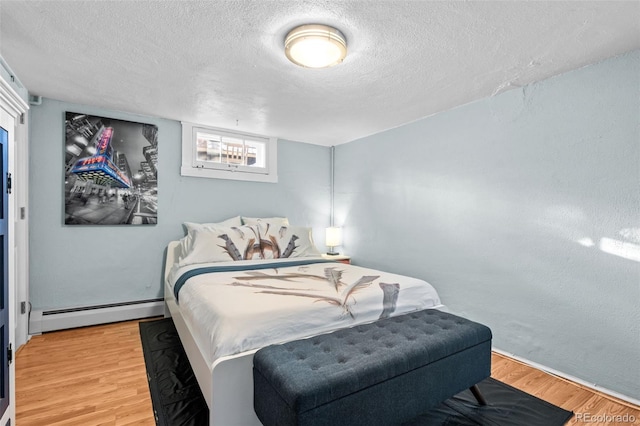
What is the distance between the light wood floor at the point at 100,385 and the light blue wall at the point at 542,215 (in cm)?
24

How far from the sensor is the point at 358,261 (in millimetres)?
4051

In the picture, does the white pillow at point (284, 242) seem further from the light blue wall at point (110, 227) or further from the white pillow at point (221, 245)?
the light blue wall at point (110, 227)

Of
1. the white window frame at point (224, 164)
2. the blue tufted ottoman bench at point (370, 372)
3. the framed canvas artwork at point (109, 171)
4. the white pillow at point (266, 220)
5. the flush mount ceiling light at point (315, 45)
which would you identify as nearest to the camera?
the blue tufted ottoman bench at point (370, 372)

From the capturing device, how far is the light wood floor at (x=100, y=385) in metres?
1.65

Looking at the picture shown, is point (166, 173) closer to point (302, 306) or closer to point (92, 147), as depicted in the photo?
point (92, 147)

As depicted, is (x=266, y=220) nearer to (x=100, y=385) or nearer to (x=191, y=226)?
(x=191, y=226)

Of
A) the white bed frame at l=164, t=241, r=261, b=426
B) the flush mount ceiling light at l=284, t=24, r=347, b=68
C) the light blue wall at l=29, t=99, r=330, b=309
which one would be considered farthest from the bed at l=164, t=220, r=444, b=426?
the flush mount ceiling light at l=284, t=24, r=347, b=68

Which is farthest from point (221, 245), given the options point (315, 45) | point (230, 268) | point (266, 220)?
point (315, 45)

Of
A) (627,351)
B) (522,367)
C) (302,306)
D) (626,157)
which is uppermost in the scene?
(626,157)

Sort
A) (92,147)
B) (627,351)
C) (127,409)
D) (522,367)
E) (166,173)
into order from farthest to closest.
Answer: (166,173), (92,147), (522,367), (627,351), (127,409)

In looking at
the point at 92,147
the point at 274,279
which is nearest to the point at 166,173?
the point at 92,147

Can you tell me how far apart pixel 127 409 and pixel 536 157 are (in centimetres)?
318

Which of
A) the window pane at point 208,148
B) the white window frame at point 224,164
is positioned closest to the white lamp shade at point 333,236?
the white window frame at point 224,164

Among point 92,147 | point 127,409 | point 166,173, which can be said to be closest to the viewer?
point 127,409
